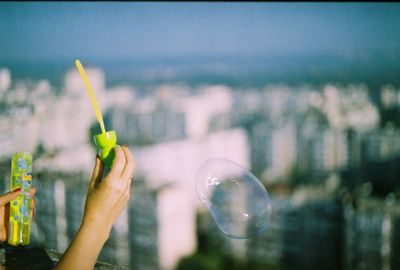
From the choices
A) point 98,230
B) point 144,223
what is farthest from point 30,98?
point 98,230

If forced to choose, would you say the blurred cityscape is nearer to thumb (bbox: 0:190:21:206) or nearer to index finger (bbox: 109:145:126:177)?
thumb (bbox: 0:190:21:206)

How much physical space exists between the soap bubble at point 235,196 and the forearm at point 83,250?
35 cm

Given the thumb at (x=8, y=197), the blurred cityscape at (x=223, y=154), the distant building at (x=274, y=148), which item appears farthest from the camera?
the distant building at (x=274, y=148)

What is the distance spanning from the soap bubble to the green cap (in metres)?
0.33

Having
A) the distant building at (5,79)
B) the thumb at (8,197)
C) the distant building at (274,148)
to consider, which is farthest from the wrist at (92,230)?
the distant building at (274,148)

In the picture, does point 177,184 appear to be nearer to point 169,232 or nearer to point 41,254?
point 169,232

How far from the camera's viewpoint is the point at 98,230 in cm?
42

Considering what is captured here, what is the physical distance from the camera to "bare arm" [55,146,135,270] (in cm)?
41

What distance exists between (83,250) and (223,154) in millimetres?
5757

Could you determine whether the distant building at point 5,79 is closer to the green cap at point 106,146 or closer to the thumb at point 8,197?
the thumb at point 8,197

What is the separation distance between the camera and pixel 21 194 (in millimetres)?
540

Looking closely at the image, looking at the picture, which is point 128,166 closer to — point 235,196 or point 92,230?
point 92,230

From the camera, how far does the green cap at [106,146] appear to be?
1.42 ft

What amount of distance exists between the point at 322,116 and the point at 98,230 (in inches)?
220
